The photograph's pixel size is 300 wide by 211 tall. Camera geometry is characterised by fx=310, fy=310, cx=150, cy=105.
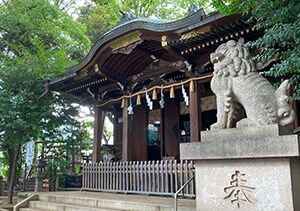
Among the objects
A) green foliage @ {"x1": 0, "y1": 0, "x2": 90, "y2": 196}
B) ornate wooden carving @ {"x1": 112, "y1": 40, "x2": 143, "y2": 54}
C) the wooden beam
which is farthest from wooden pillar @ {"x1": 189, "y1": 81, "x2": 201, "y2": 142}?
green foliage @ {"x1": 0, "y1": 0, "x2": 90, "y2": 196}

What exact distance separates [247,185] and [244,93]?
1184 mm

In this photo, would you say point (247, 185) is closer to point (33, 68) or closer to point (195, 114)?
point (195, 114)

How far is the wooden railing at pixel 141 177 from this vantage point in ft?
24.2

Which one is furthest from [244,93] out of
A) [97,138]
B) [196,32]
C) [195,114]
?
[97,138]

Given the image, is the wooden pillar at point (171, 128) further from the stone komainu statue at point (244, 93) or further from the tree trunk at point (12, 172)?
the stone komainu statue at point (244, 93)

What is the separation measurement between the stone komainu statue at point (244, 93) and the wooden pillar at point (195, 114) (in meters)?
3.61

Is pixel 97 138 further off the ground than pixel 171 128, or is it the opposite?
pixel 171 128

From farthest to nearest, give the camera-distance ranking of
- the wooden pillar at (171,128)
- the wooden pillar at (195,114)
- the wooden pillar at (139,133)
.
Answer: the wooden pillar at (139,133), the wooden pillar at (171,128), the wooden pillar at (195,114)

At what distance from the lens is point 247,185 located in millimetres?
3850

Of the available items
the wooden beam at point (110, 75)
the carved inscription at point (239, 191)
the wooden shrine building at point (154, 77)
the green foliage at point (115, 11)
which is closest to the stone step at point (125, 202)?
the carved inscription at point (239, 191)

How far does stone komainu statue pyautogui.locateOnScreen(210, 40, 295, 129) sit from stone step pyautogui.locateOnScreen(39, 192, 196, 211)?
2078mm

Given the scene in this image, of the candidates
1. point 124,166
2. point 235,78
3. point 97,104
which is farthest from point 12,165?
point 235,78

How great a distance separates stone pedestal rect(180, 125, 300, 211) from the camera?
140 inches

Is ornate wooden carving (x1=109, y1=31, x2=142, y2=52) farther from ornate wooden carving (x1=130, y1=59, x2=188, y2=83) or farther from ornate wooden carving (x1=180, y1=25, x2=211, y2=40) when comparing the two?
ornate wooden carving (x1=180, y1=25, x2=211, y2=40)
